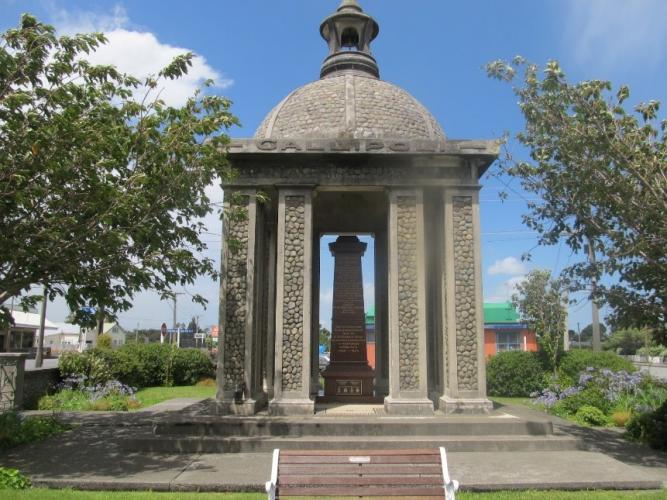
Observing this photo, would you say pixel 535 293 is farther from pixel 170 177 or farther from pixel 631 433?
pixel 170 177

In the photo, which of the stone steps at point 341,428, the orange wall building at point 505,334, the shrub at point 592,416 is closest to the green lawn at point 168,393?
the stone steps at point 341,428

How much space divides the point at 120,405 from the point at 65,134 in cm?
1107

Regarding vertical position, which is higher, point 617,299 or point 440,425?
point 617,299

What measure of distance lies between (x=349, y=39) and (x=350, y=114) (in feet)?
15.8

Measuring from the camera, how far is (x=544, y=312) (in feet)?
83.7

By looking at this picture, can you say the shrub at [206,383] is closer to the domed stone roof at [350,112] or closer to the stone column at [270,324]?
the stone column at [270,324]

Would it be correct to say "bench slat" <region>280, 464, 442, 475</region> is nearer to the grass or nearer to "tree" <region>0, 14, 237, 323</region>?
the grass

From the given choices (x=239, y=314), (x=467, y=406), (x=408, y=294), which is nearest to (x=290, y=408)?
(x=239, y=314)

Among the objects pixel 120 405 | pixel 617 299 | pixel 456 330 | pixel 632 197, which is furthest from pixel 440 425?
pixel 120 405

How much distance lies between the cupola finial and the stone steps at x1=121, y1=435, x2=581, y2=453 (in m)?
11.2

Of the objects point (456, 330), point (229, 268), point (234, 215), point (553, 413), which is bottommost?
point (553, 413)

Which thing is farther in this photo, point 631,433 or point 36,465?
point 631,433

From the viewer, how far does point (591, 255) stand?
34.0 ft

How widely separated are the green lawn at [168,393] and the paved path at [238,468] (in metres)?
7.76
